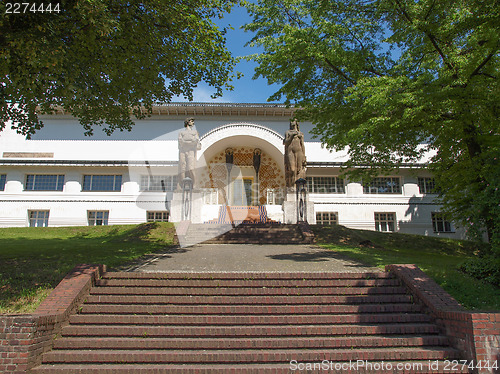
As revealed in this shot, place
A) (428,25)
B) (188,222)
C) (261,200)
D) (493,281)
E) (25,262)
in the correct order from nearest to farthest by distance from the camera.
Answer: (493,281)
(25,262)
(428,25)
(188,222)
(261,200)

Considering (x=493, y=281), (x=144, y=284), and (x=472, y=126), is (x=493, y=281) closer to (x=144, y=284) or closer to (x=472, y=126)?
(x=472, y=126)

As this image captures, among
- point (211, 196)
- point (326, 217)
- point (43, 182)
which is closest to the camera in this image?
point (211, 196)

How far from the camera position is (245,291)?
7.46m

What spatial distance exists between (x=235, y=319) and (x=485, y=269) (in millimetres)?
6822

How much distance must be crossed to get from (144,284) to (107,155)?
2160 centimetres

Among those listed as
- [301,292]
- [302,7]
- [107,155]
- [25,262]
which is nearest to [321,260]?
[301,292]

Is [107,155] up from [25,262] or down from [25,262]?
up

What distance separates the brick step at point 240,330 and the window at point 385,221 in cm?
2049

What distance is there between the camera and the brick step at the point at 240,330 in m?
6.24

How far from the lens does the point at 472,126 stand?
12.2 meters

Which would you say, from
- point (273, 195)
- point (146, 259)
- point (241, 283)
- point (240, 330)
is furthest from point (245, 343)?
point (273, 195)

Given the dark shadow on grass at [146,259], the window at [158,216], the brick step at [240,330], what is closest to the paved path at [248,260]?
the dark shadow on grass at [146,259]

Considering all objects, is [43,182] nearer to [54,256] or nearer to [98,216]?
[98,216]

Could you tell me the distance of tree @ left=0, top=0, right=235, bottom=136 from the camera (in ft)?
24.5
